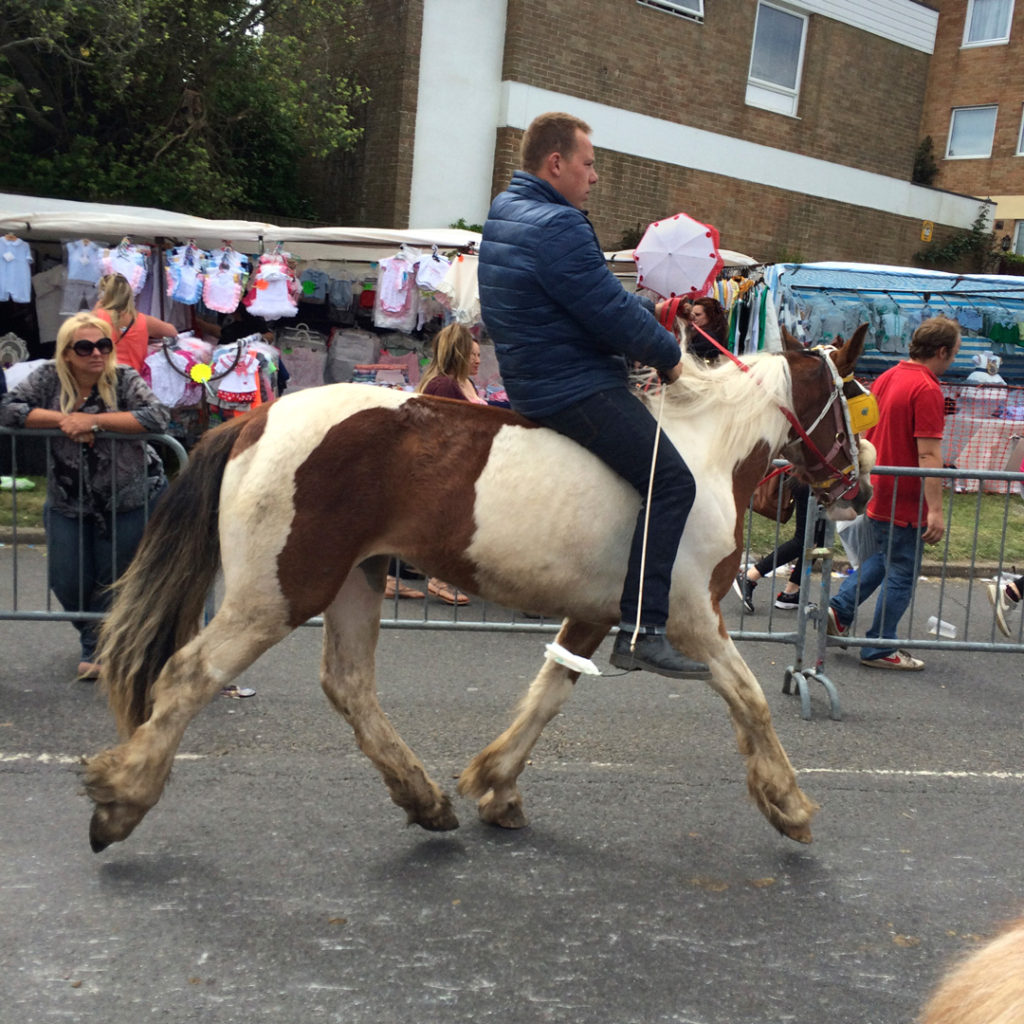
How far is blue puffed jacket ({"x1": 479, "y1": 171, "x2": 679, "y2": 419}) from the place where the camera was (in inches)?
145

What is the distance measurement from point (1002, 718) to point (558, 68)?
14.6m

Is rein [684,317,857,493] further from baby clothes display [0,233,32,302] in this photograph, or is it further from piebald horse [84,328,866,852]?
baby clothes display [0,233,32,302]

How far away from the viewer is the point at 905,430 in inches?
266

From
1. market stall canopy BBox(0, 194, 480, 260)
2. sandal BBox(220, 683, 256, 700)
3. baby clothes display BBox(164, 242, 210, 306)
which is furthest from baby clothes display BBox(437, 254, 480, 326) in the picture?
sandal BBox(220, 683, 256, 700)

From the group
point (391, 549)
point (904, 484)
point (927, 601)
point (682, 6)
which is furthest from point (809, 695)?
point (682, 6)

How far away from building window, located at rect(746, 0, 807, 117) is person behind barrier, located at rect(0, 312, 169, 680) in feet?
58.0

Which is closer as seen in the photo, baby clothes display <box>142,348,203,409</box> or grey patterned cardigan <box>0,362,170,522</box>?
grey patterned cardigan <box>0,362,170,522</box>

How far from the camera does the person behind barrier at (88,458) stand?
215 inches

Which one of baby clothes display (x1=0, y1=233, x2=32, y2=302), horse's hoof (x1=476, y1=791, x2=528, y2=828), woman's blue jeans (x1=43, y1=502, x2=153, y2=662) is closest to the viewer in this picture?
horse's hoof (x1=476, y1=791, x2=528, y2=828)

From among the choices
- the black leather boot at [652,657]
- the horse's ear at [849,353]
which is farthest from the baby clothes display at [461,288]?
the black leather boot at [652,657]

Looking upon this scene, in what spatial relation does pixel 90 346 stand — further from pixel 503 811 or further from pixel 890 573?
pixel 890 573

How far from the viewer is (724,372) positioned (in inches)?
164

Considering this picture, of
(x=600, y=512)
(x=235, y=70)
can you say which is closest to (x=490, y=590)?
(x=600, y=512)

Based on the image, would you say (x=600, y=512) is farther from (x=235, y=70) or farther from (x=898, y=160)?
(x=898, y=160)
